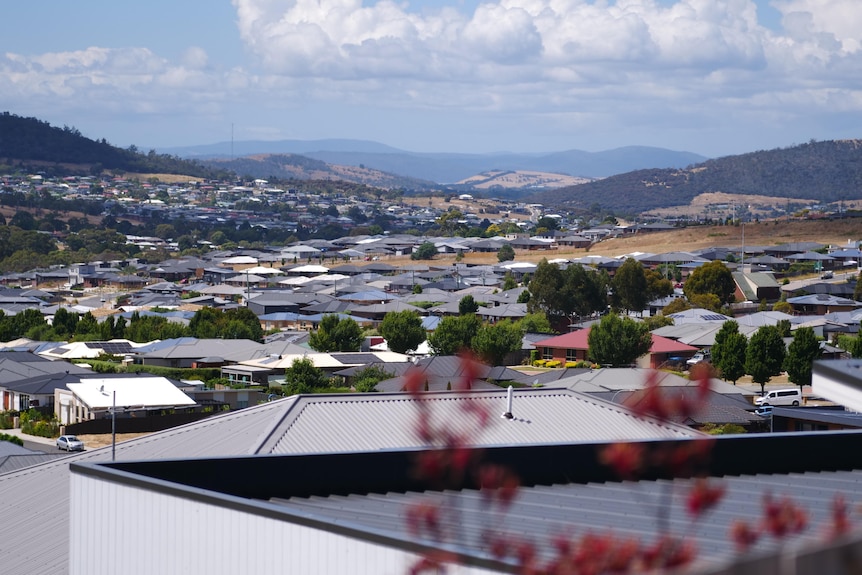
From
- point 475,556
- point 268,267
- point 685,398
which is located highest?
point 685,398

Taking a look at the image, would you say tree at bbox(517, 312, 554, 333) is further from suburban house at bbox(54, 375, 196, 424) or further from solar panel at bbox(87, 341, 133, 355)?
suburban house at bbox(54, 375, 196, 424)

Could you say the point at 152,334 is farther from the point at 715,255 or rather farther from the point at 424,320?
the point at 715,255

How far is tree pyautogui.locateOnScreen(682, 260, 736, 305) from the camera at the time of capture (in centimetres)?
6462

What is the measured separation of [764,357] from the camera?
3944cm

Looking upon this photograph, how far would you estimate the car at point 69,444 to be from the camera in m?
30.4

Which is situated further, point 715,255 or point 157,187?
point 157,187

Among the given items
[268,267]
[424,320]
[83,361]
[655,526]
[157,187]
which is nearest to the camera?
[655,526]

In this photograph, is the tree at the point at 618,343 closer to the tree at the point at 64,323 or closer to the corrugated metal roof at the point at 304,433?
the tree at the point at 64,323

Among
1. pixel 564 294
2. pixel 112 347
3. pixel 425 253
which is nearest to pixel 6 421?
pixel 112 347

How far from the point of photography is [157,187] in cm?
19625

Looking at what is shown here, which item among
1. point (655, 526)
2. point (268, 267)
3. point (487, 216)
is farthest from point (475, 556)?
point (487, 216)

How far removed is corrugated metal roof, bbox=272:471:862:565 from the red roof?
3686cm

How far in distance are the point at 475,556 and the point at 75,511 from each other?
15.2 feet

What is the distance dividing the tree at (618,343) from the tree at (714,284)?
759 inches
